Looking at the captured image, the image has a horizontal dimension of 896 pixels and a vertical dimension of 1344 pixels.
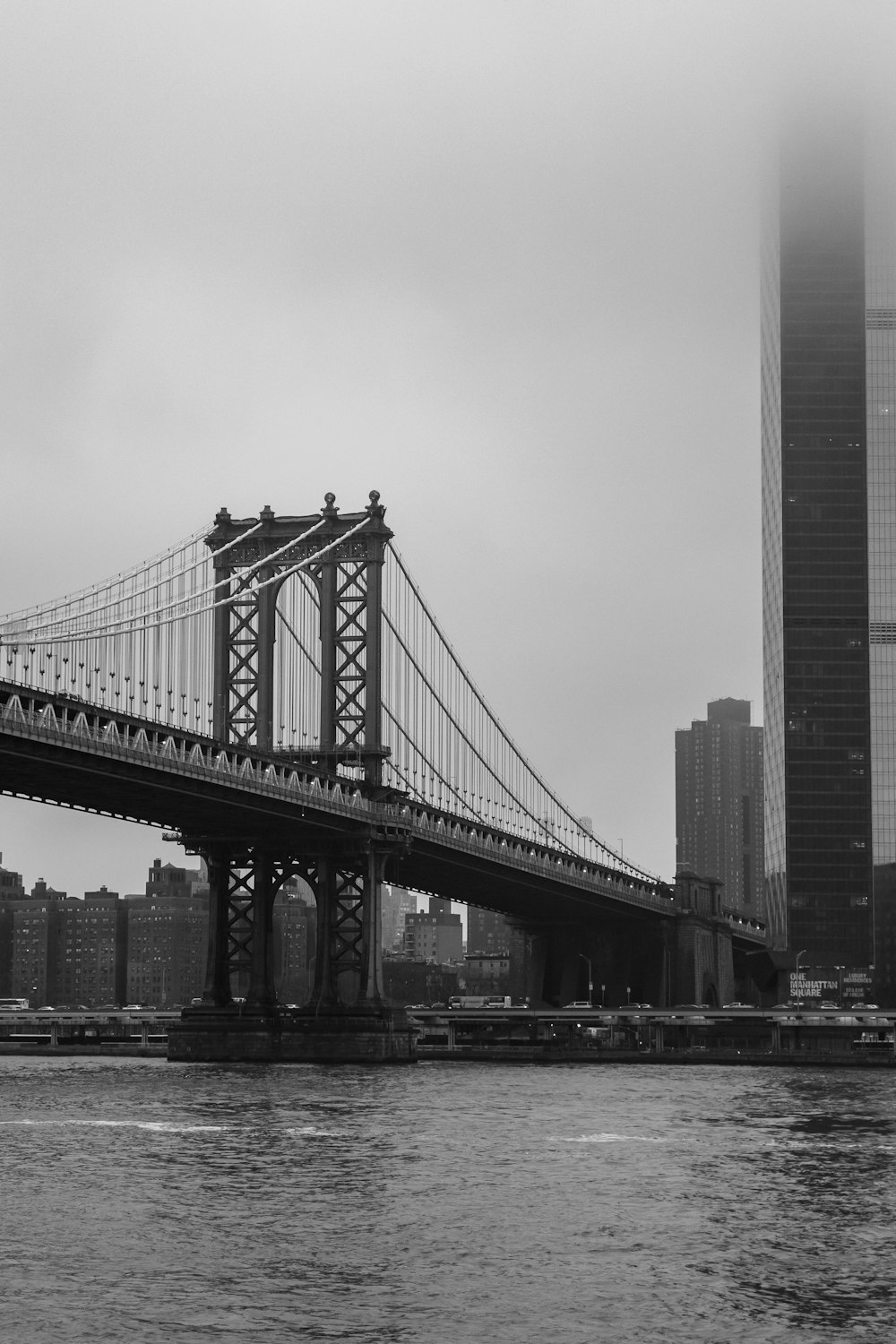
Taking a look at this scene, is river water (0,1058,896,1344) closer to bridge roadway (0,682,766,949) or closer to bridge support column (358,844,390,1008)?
bridge roadway (0,682,766,949)

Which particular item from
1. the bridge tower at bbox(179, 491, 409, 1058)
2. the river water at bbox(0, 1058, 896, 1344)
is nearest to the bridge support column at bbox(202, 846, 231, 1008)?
the bridge tower at bbox(179, 491, 409, 1058)

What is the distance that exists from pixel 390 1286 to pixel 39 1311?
21.3 feet

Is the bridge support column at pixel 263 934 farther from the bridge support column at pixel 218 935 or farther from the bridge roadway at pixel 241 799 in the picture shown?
the bridge roadway at pixel 241 799

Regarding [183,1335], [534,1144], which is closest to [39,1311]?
[183,1335]

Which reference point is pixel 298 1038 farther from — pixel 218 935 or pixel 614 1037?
pixel 614 1037

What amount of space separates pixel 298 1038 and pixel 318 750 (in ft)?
51.9

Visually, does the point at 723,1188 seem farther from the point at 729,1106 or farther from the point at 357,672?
the point at 357,672

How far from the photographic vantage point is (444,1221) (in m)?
47.6

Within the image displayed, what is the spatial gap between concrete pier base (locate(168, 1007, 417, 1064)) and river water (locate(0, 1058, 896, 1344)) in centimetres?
3213

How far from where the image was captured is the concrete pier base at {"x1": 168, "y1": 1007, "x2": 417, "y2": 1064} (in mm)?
115250

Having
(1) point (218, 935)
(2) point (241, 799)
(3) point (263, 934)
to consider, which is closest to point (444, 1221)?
(2) point (241, 799)

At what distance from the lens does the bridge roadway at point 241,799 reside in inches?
3383

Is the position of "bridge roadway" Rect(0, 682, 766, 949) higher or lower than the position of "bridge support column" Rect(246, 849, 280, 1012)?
higher

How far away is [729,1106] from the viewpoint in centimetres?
8188
